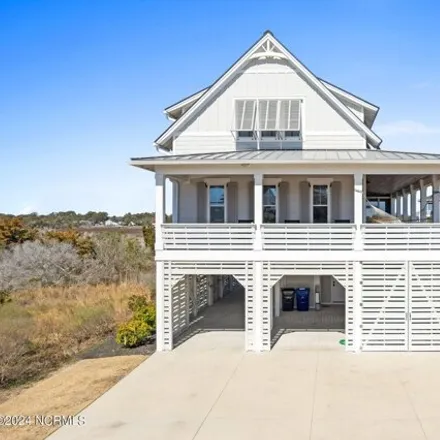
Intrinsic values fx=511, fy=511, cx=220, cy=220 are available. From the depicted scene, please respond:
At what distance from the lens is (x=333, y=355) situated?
14.6 meters

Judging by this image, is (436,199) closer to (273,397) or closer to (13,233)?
(273,397)

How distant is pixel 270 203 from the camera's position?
19.2 m

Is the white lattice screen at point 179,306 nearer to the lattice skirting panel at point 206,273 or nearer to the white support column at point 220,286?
the lattice skirting panel at point 206,273

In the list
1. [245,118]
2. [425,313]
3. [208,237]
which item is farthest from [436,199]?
[208,237]

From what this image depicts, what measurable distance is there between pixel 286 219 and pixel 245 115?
166 inches

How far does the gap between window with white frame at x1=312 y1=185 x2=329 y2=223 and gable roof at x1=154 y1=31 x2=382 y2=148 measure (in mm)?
2732

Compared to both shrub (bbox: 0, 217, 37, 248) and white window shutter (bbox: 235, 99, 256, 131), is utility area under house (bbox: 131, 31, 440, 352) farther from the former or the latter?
shrub (bbox: 0, 217, 37, 248)

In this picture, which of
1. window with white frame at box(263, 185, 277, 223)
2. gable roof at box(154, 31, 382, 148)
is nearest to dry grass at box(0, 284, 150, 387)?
window with white frame at box(263, 185, 277, 223)

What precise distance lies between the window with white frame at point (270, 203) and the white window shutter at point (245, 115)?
2335 mm

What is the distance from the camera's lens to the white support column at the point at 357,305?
593 inches

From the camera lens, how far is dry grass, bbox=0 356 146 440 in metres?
9.85

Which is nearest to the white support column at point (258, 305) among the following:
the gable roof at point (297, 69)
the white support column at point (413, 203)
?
the gable roof at point (297, 69)

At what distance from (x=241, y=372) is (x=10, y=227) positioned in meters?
26.6

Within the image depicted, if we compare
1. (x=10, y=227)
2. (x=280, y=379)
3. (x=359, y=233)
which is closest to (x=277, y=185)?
(x=359, y=233)
